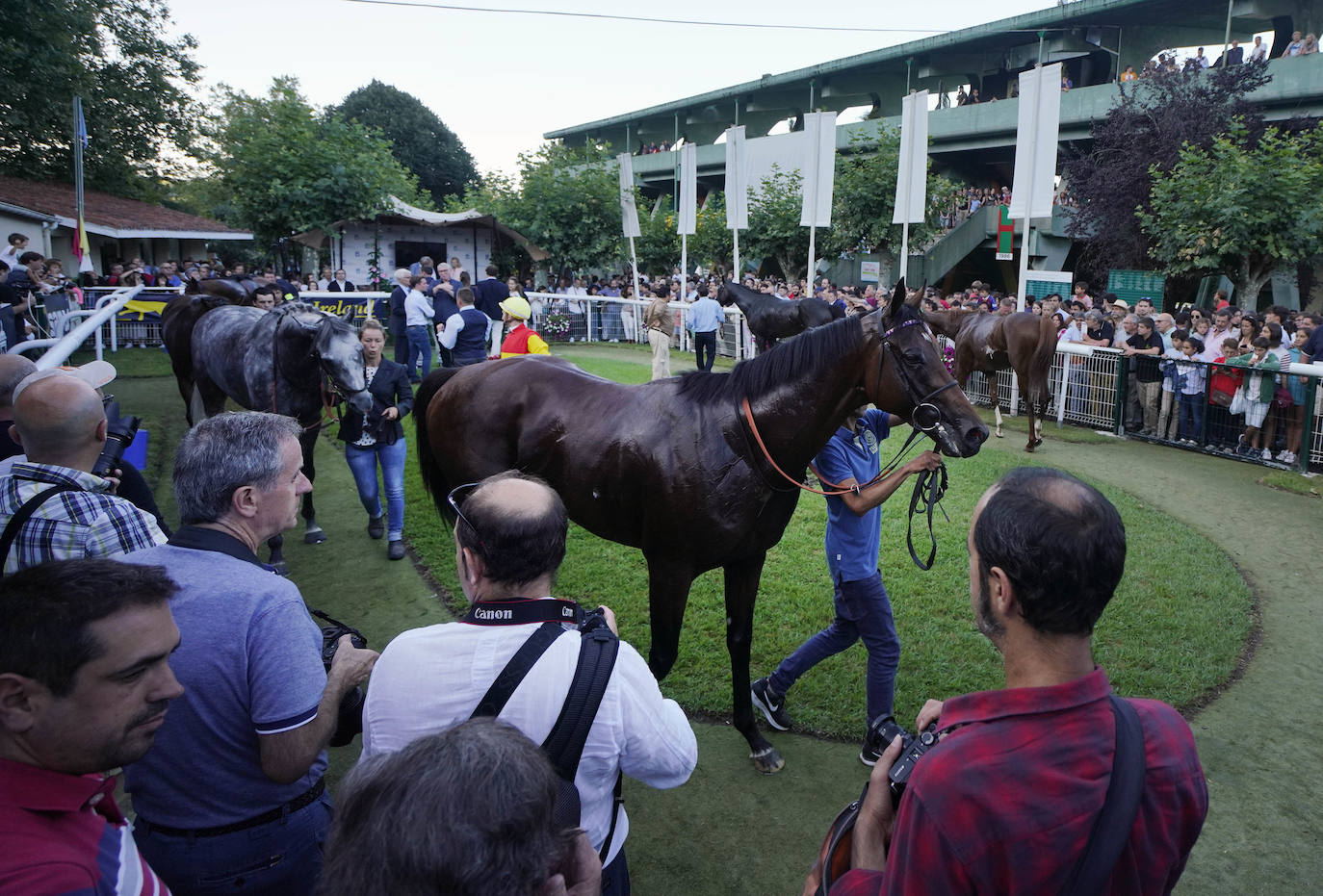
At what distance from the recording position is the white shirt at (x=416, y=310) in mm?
11844

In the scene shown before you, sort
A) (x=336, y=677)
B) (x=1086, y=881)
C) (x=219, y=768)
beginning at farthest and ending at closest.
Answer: (x=336, y=677), (x=219, y=768), (x=1086, y=881)

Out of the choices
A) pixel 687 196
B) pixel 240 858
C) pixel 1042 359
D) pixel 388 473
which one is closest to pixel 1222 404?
pixel 1042 359

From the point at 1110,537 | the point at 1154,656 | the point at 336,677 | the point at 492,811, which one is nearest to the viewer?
the point at 492,811

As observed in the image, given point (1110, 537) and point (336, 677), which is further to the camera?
point (336, 677)

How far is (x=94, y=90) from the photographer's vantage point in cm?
2586

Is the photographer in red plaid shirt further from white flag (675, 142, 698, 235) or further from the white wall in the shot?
the white wall

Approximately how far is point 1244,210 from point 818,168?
329 inches

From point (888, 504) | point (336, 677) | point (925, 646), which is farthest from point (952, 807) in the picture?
point (888, 504)

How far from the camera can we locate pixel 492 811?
3.15 feet

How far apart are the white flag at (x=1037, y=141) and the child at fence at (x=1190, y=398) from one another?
3.31 m

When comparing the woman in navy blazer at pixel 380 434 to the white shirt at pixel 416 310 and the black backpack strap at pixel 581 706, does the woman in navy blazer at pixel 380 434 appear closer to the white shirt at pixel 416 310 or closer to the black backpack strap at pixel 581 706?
the black backpack strap at pixel 581 706

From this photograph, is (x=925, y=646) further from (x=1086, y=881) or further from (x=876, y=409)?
(x=1086, y=881)

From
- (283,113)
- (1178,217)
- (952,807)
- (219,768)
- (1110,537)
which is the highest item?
(283,113)

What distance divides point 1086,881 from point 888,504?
7016mm
